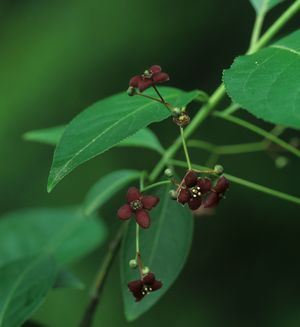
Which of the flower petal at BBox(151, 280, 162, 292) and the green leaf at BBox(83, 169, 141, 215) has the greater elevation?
the flower petal at BBox(151, 280, 162, 292)

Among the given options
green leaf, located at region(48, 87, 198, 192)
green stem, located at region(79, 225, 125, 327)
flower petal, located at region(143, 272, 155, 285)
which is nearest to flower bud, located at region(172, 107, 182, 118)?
green leaf, located at region(48, 87, 198, 192)

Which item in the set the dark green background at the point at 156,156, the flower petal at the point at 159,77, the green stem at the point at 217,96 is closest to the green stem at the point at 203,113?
the green stem at the point at 217,96

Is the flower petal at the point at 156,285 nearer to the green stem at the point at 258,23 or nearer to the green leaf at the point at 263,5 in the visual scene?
the green stem at the point at 258,23

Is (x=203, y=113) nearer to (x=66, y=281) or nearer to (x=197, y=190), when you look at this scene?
(x=197, y=190)

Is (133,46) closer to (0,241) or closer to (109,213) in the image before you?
(109,213)

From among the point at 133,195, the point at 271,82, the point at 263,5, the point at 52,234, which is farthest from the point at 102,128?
the point at 52,234

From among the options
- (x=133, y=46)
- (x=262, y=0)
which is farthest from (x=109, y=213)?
(x=262, y=0)

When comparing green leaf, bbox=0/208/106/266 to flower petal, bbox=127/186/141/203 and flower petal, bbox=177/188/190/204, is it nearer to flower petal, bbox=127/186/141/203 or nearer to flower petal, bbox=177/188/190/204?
flower petal, bbox=127/186/141/203
